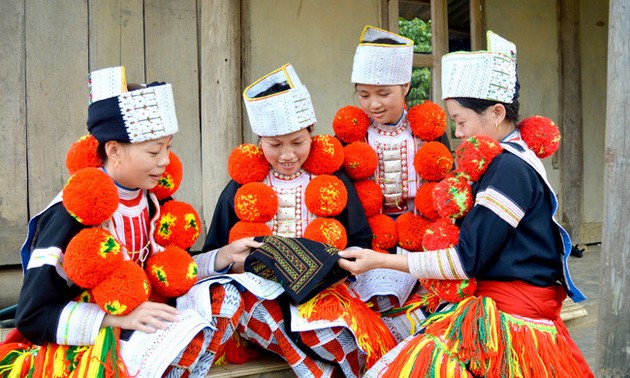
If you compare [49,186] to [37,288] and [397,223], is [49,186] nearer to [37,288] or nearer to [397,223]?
[37,288]

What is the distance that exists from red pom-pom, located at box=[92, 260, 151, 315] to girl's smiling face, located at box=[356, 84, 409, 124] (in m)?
1.47

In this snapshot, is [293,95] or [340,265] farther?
[293,95]

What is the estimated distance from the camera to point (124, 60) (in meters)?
4.04

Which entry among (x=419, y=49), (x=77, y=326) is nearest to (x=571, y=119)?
(x=419, y=49)

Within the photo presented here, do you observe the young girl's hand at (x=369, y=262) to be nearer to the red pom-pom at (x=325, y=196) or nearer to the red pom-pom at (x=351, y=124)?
the red pom-pom at (x=325, y=196)

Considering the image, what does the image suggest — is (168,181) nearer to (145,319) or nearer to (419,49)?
(145,319)

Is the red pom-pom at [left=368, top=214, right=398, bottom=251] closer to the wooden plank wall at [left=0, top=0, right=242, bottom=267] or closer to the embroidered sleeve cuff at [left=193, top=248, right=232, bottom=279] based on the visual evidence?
the embroidered sleeve cuff at [left=193, top=248, right=232, bottom=279]

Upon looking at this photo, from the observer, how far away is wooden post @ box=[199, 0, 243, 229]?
3.96m

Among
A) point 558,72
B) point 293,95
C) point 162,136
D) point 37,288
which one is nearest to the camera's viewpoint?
point 37,288

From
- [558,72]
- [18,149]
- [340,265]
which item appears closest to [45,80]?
[18,149]

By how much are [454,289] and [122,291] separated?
125 cm

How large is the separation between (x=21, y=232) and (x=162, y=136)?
204 cm

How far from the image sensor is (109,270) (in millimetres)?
2160

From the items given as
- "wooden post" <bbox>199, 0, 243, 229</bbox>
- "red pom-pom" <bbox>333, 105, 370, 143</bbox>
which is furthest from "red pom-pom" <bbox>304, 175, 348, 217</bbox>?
"wooden post" <bbox>199, 0, 243, 229</bbox>
